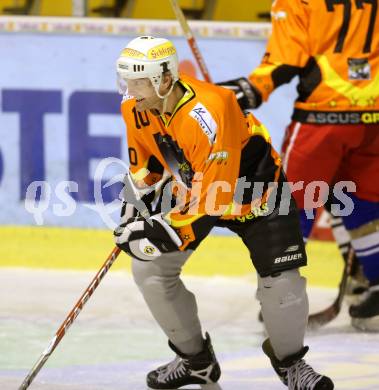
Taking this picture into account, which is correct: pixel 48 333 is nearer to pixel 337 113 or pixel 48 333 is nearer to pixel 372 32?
pixel 337 113

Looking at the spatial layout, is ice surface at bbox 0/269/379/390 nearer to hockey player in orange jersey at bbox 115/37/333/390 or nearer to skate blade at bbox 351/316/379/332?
skate blade at bbox 351/316/379/332

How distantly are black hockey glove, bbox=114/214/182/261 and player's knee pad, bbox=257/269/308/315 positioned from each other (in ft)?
1.11

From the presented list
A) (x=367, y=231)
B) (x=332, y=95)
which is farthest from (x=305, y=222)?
(x=332, y=95)

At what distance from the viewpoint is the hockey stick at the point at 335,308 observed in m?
4.74

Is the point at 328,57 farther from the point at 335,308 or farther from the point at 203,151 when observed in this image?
the point at 203,151

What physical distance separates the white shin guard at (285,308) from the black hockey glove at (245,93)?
0.95 meters

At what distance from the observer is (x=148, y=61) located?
3.39 meters

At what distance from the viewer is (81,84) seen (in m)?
5.56

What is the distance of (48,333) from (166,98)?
151 cm

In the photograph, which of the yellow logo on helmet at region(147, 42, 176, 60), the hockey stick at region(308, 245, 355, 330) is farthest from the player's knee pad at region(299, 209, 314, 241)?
the yellow logo on helmet at region(147, 42, 176, 60)

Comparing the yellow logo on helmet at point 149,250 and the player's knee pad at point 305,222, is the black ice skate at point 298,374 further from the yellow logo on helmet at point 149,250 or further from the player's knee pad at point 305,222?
the player's knee pad at point 305,222

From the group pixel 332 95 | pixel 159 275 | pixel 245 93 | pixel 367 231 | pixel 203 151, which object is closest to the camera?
pixel 203 151

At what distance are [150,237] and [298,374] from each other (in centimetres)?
65

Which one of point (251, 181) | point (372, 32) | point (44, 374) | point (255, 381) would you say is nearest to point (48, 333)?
point (44, 374)
